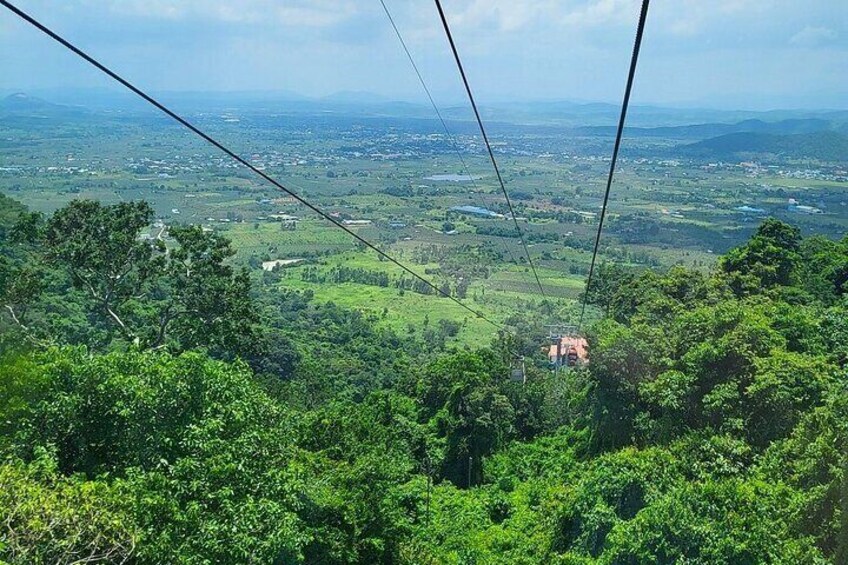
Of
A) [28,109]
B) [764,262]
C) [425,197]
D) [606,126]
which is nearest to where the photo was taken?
[764,262]

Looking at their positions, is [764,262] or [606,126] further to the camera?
[606,126]

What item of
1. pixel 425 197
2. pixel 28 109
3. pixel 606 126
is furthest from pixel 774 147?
pixel 28 109

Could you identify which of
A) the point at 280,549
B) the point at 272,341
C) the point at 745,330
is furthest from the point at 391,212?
the point at 280,549

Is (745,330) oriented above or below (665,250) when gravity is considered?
above

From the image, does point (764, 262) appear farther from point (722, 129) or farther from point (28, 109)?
point (722, 129)

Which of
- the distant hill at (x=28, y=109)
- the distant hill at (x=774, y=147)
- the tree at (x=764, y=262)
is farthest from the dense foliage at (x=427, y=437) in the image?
the distant hill at (x=28, y=109)

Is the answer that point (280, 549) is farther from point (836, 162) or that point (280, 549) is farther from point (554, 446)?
point (836, 162)

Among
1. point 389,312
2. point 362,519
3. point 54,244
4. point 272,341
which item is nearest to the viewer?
point 362,519
